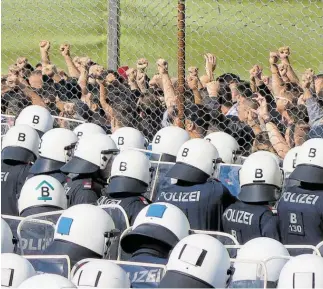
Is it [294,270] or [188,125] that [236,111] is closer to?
[188,125]

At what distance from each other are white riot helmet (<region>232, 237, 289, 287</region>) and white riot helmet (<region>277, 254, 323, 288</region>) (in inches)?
21.8

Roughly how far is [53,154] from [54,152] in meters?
0.02

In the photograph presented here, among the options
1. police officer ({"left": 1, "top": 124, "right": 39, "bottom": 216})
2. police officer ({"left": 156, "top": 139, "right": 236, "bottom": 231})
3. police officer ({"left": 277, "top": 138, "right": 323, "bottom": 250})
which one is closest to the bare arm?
police officer ({"left": 1, "top": 124, "right": 39, "bottom": 216})

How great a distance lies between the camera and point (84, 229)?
8.02 meters

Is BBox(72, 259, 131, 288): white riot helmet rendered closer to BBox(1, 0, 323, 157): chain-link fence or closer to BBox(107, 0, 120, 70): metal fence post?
BBox(1, 0, 323, 157): chain-link fence

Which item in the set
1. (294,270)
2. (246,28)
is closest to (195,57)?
(246,28)

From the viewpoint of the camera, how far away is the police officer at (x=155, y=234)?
7812 millimetres

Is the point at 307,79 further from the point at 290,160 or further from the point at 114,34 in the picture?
the point at 114,34

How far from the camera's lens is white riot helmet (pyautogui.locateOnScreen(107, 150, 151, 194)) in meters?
9.71

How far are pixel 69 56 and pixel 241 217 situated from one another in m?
5.00

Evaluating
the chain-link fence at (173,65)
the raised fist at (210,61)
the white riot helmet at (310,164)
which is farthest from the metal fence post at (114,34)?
the white riot helmet at (310,164)

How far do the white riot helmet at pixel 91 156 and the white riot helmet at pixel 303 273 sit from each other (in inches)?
153

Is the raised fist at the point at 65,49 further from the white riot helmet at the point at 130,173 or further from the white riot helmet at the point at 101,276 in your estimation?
the white riot helmet at the point at 101,276

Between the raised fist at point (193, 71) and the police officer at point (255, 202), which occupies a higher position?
the raised fist at point (193, 71)
